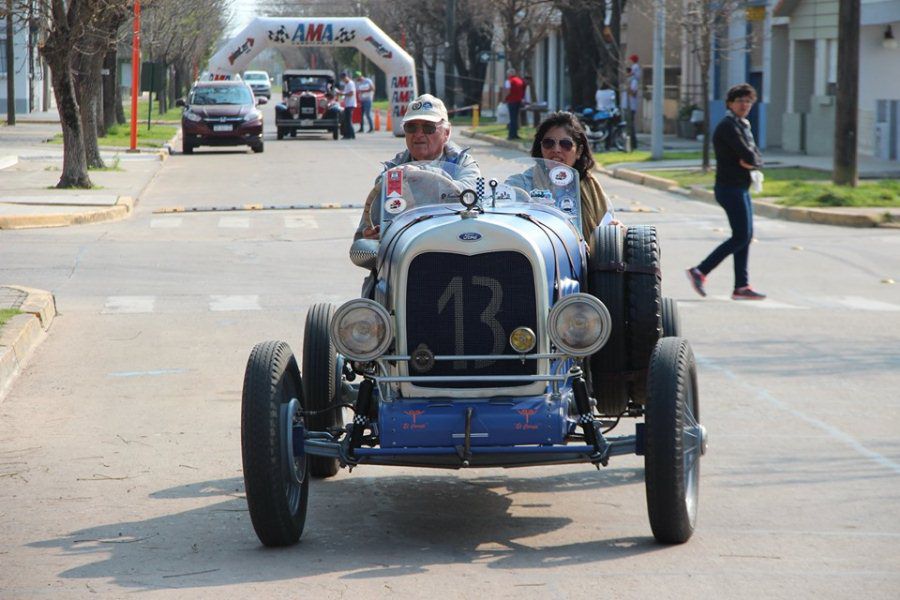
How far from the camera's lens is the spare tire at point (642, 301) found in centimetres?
678

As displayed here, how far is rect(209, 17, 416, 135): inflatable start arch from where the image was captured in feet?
144

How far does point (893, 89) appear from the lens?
3072 cm

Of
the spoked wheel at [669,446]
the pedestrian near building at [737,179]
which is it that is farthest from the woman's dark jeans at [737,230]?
the spoked wheel at [669,446]

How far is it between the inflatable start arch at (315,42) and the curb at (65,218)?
22.8m

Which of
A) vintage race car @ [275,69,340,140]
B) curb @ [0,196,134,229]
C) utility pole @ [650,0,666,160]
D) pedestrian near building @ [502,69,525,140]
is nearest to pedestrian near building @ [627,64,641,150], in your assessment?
pedestrian near building @ [502,69,525,140]

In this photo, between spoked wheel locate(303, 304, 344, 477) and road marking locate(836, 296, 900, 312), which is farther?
road marking locate(836, 296, 900, 312)

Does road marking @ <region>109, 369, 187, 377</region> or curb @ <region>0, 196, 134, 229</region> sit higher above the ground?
curb @ <region>0, 196, 134, 229</region>

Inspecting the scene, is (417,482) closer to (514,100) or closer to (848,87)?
(848,87)

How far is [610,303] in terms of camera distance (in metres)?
6.77

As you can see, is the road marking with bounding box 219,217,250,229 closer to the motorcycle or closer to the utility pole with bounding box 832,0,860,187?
the utility pole with bounding box 832,0,860,187

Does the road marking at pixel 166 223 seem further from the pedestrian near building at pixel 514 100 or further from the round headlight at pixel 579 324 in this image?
the pedestrian near building at pixel 514 100

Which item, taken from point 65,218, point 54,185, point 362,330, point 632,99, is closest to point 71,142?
point 54,185

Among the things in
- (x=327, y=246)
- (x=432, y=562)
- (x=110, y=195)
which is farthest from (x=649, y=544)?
(x=110, y=195)

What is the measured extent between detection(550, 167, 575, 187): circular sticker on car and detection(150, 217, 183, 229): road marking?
13.3 m
